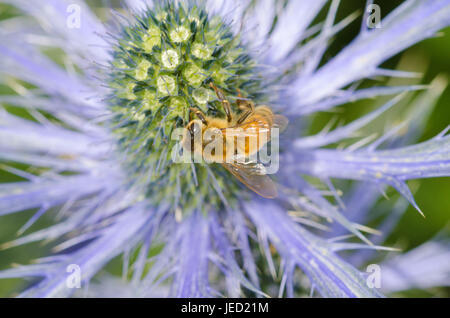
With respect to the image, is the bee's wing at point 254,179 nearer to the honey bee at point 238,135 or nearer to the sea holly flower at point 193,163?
the honey bee at point 238,135

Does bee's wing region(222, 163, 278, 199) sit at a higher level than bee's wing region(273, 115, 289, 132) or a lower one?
lower

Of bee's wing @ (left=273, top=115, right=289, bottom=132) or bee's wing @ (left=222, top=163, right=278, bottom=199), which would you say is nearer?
bee's wing @ (left=222, top=163, right=278, bottom=199)

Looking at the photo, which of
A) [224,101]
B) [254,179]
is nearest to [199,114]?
[224,101]

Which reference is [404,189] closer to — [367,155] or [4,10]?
[367,155]

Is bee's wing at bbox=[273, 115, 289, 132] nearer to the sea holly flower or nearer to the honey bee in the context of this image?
the honey bee

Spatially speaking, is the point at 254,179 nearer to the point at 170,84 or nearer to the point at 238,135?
the point at 238,135

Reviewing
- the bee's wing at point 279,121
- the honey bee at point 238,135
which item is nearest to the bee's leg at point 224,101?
the honey bee at point 238,135

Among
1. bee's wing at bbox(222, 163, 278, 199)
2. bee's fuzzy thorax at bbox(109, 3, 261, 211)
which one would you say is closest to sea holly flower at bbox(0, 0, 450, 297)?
bee's fuzzy thorax at bbox(109, 3, 261, 211)
